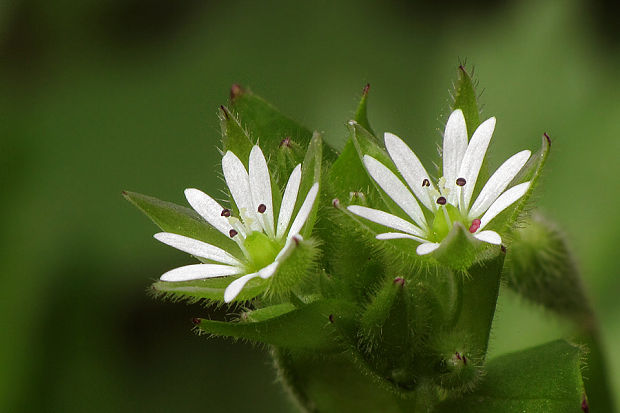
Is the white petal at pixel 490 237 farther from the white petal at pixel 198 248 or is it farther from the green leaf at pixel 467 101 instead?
the white petal at pixel 198 248

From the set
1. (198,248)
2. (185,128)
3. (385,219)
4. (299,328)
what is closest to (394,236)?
(385,219)

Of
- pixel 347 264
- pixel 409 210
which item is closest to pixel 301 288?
pixel 347 264

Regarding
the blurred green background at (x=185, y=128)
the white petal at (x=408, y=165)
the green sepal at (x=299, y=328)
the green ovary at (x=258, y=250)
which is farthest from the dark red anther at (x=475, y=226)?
the blurred green background at (x=185, y=128)

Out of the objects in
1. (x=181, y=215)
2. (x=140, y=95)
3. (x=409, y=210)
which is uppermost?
(x=140, y=95)

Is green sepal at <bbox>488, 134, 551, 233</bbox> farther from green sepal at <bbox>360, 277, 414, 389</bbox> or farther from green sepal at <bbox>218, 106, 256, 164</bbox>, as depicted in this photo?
green sepal at <bbox>218, 106, 256, 164</bbox>

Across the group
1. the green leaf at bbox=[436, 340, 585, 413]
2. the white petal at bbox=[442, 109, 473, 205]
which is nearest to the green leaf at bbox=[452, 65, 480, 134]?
the white petal at bbox=[442, 109, 473, 205]

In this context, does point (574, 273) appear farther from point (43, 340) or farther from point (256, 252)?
point (43, 340)
